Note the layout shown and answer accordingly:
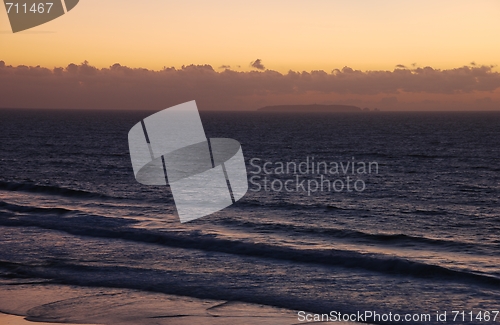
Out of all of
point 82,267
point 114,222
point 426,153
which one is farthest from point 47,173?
point 426,153

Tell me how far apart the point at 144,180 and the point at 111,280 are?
23597 mm

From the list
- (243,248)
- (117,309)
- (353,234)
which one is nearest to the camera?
Result: (117,309)

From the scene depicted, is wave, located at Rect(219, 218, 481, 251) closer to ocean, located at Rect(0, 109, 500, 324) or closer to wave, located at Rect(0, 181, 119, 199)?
ocean, located at Rect(0, 109, 500, 324)

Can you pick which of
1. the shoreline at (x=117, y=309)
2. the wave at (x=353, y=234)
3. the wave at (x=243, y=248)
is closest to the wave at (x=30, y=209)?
the wave at (x=243, y=248)

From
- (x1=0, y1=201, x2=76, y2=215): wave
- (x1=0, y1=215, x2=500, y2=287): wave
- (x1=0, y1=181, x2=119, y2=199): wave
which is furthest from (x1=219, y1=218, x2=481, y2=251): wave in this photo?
(x1=0, y1=181, x2=119, y2=199): wave

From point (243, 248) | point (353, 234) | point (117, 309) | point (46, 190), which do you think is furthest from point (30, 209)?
point (117, 309)

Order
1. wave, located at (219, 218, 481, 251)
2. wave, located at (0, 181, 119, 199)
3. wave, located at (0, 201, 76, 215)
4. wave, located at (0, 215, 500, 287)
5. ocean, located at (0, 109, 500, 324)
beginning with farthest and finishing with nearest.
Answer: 1. wave, located at (0, 181, 119, 199)
2. wave, located at (0, 201, 76, 215)
3. wave, located at (219, 218, 481, 251)
4. wave, located at (0, 215, 500, 287)
5. ocean, located at (0, 109, 500, 324)

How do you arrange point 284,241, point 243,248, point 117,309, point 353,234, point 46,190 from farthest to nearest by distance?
point 46,190, point 353,234, point 284,241, point 243,248, point 117,309

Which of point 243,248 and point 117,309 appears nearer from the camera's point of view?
point 117,309

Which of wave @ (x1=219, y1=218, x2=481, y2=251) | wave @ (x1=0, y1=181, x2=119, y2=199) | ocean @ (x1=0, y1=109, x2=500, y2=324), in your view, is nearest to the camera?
ocean @ (x1=0, y1=109, x2=500, y2=324)

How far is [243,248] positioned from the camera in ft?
64.0

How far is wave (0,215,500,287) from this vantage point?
16656mm

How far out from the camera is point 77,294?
14180 millimetres

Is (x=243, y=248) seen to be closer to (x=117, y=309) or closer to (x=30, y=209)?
(x=117, y=309)
